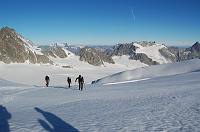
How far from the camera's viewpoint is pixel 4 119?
1816 cm

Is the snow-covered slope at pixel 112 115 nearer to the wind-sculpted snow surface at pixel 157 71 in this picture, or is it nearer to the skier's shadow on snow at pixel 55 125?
the skier's shadow on snow at pixel 55 125

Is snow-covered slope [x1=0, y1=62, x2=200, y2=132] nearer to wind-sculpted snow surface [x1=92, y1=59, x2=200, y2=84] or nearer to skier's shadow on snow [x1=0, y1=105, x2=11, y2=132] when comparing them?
skier's shadow on snow [x1=0, y1=105, x2=11, y2=132]

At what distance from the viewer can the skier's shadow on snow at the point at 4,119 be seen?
1537 centimetres

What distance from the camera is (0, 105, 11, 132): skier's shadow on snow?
15.4 meters

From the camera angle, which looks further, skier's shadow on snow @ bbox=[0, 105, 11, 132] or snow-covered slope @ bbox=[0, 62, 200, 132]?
skier's shadow on snow @ bbox=[0, 105, 11, 132]

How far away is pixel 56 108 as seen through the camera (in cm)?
2159

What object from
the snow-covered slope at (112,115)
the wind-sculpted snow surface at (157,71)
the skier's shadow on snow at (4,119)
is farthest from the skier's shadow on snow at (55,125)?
the wind-sculpted snow surface at (157,71)

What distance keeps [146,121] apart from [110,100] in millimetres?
8426

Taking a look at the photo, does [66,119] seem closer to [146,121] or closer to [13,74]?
[146,121]

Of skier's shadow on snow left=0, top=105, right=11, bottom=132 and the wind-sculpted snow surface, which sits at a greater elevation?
the wind-sculpted snow surface

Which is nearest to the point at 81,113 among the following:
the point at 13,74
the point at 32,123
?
the point at 32,123

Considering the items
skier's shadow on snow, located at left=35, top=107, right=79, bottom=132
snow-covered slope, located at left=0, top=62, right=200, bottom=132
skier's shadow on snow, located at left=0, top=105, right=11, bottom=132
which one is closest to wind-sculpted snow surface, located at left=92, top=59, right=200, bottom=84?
snow-covered slope, located at left=0, top=62, right=200, bottom=132

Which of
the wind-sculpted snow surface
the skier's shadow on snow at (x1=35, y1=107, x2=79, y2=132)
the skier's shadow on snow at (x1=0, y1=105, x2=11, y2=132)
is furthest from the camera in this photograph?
the wind-sculpted snow surface

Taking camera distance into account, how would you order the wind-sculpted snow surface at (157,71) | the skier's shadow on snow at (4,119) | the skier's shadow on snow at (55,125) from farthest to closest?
the wind-sculpted snow surface at (157,71) → the skier's shadow on snow at (4,119) → the skier's shadow on snow at (55,125)
